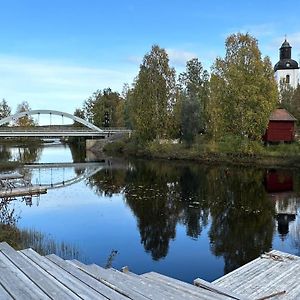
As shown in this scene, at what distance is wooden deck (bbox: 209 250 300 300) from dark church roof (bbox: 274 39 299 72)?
64887 millimetres

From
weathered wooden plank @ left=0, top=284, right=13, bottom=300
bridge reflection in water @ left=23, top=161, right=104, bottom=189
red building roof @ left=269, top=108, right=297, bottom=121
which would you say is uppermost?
red building roof @ left=269, top=108, right=297, bottom=121

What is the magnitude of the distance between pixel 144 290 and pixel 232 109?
31.6 meters

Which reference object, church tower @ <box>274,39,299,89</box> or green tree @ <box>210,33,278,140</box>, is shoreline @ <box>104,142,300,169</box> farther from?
church tower @ <box>274,39,299,89</box>

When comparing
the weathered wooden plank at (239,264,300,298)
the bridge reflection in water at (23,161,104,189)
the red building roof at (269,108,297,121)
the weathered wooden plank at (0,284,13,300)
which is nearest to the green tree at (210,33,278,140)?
the red building roof at (269,108,297,121)

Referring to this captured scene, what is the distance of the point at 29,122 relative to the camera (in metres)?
82.6

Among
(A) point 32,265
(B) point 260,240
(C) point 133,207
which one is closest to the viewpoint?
(A) point 32,265

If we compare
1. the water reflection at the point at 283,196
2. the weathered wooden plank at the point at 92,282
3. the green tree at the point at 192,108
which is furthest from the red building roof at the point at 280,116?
the weathered wooden plank at the point at 92,282

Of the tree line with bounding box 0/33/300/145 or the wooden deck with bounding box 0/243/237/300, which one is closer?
the wooden deck with bounding box 0/243/237/300

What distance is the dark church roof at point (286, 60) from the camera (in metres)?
67.8

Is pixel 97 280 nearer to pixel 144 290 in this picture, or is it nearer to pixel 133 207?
pixel 144 290

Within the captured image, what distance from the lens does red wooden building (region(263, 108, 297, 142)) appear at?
3616cm

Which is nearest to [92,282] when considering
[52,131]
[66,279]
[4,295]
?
[66,279]

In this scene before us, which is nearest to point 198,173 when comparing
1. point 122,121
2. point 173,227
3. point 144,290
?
point 173,227

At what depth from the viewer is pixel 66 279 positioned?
13.1ft
